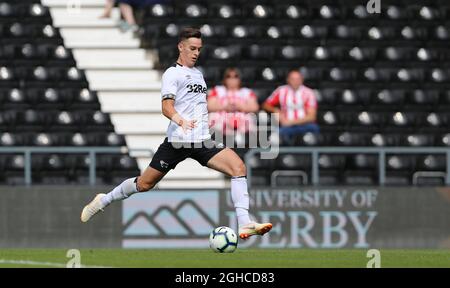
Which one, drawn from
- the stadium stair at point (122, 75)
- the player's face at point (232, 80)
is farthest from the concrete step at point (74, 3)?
the player's face at point (232, 80)

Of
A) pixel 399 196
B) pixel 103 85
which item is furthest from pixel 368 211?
pixel 103 85

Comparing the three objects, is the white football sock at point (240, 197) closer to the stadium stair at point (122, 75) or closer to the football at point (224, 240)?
the football at point (224, 240)

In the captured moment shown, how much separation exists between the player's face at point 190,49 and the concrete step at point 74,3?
9.66m

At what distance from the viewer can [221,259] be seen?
537 inches

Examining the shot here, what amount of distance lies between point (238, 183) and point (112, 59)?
905 cm

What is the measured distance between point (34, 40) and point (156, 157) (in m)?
8.69

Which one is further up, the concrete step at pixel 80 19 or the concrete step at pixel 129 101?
the concrete step at pixel 80 19

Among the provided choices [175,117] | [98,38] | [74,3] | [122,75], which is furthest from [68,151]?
[175,117]

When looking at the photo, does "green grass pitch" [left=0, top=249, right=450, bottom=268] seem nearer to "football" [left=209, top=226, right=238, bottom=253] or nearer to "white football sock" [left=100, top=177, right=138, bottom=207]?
"football" [left=209, top=226, right=238, bottom=253]

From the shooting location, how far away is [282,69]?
21.6 m

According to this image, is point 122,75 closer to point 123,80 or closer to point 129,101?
point 123,80

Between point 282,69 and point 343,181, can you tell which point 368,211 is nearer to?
point 343,181

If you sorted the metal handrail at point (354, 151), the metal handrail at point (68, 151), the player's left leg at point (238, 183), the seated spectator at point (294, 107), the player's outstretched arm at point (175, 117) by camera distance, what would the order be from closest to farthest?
the player's outstretched arm at point (175, 117), the player's left leg at point (238, 183), the metal handrail at point (68, 151), the metal handrail at point (354, 151), the seated spectator at point (294, 107)

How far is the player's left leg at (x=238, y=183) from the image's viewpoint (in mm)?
13328
